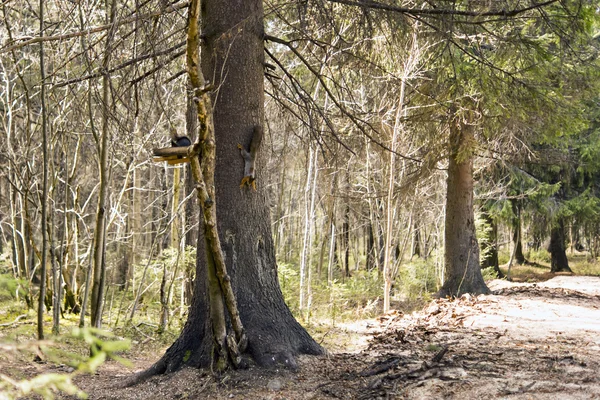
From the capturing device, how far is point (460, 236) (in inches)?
455

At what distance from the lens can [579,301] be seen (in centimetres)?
1062

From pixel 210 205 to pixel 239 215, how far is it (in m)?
0.73

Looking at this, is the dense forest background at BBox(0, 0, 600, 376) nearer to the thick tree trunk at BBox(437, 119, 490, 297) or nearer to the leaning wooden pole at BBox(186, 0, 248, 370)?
the thick tree trunk at BBox(437, 119, 490, 297)

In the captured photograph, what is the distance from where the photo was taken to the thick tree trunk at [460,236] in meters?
11.4

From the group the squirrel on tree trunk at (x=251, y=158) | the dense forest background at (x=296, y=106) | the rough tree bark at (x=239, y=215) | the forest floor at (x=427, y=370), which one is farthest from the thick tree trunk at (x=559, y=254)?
the squirrel on tree trunk at (x=251, y=158)

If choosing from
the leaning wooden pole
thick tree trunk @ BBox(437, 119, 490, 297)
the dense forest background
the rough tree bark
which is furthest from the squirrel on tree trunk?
thick tree trunk @ BBox(437, 119, 490, 297)

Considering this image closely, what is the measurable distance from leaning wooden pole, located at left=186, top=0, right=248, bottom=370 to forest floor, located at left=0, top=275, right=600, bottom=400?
0.31m

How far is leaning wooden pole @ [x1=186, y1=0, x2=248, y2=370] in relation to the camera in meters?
4.59

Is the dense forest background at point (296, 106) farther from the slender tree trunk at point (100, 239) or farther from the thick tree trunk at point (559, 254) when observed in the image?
the thick tree trunk at point (559, 254)

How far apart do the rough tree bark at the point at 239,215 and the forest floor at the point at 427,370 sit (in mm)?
339

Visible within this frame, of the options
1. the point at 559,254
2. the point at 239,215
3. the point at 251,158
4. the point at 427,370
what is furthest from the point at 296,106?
the point at 559,254

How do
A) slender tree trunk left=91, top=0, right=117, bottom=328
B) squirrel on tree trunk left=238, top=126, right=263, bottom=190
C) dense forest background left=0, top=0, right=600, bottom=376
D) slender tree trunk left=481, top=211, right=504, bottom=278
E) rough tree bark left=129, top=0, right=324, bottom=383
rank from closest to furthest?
rough tree bark left=129, top=0, right=324, bottom=383 → squirrel on tree trunk left=238, top=126, right=263, bottom=190 → dense forest background left=0, top=0, right=600, bottom=376 → slender tree trunk left=91, top=0, right=117, bottom=328 → slender tree trunk left=481, top=211, right=504, bottom=278

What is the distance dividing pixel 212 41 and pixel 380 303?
36.7ft

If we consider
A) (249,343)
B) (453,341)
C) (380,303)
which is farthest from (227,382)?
(380,303)
